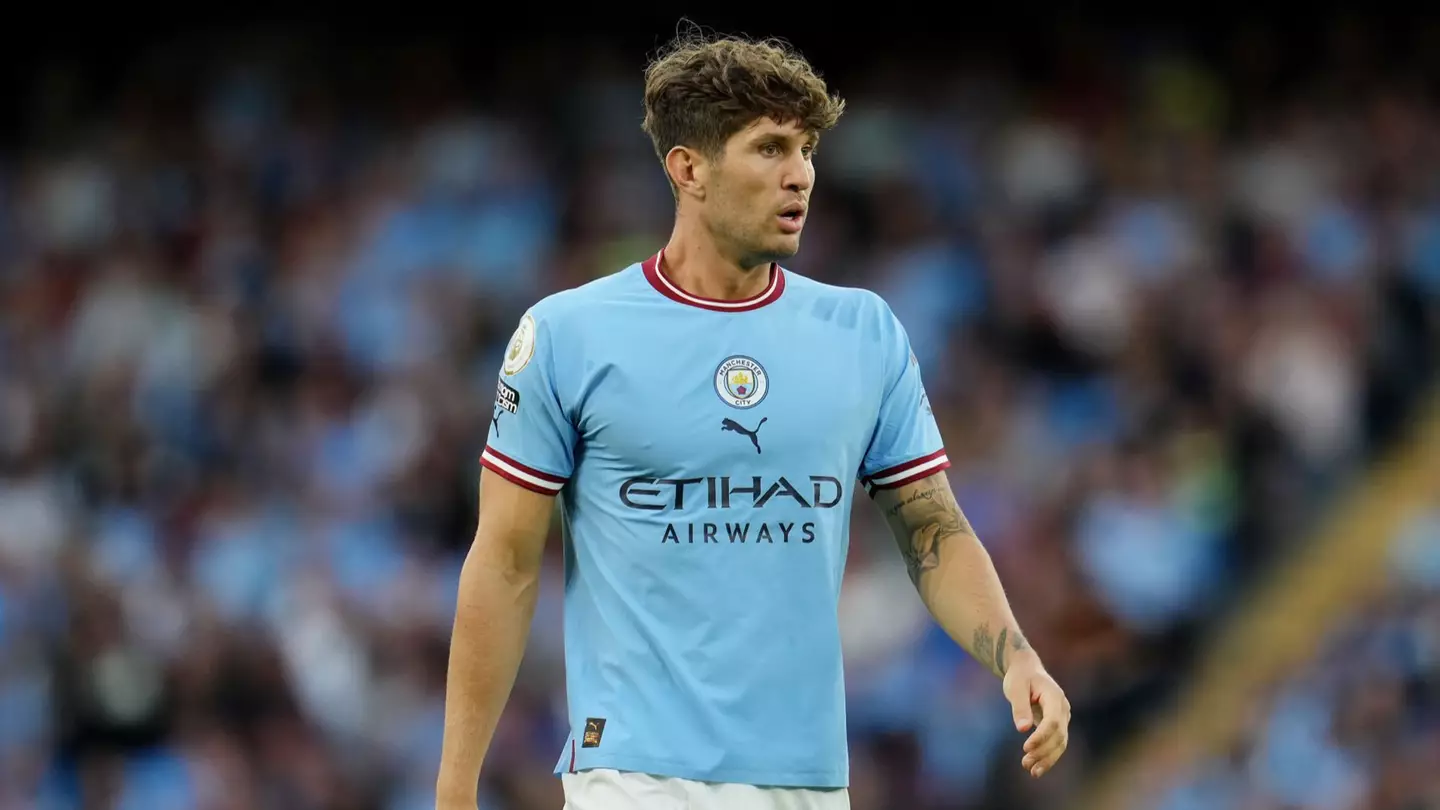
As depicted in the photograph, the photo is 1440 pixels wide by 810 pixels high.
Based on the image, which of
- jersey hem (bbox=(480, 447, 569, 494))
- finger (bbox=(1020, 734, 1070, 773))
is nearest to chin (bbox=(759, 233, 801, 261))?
jersey hem (bbox=(480, 447, 569, 494))

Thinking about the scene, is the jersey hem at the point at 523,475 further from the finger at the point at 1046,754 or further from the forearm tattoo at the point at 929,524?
the finger at the point at 1046,754

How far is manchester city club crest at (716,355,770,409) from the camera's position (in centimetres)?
439

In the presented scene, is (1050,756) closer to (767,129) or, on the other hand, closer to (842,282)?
(767,129)

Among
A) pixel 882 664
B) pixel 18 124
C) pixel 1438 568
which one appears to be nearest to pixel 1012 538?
pixel 882 664

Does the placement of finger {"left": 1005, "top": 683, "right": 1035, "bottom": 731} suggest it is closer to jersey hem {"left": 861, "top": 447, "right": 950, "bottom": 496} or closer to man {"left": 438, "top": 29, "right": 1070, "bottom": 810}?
man {"left": 438, "top": 29, "right": 1070, "bottom": 810}

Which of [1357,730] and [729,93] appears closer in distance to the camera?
[729,93]

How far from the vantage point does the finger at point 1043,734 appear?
13.2ft

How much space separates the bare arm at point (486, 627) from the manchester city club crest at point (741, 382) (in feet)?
1.47

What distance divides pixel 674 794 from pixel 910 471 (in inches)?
36.0

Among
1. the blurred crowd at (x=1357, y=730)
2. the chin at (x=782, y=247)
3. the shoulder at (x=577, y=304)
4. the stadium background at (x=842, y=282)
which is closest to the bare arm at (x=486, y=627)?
the shoulder at (x=577, y=304)

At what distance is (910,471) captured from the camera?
4.61m

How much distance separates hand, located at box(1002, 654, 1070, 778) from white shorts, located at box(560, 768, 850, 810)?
1.67 feet

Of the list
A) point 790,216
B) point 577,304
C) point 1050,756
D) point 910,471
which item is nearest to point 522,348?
point 577,304

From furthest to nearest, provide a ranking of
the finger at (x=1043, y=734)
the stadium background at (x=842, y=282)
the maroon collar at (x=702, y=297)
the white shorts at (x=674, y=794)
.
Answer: the stadium background at (x=842, y=282)
the maroon collar at (x=702, y=297)
the white shorts at (x=674, y=794)
the finger at (x=1043, y=734)
